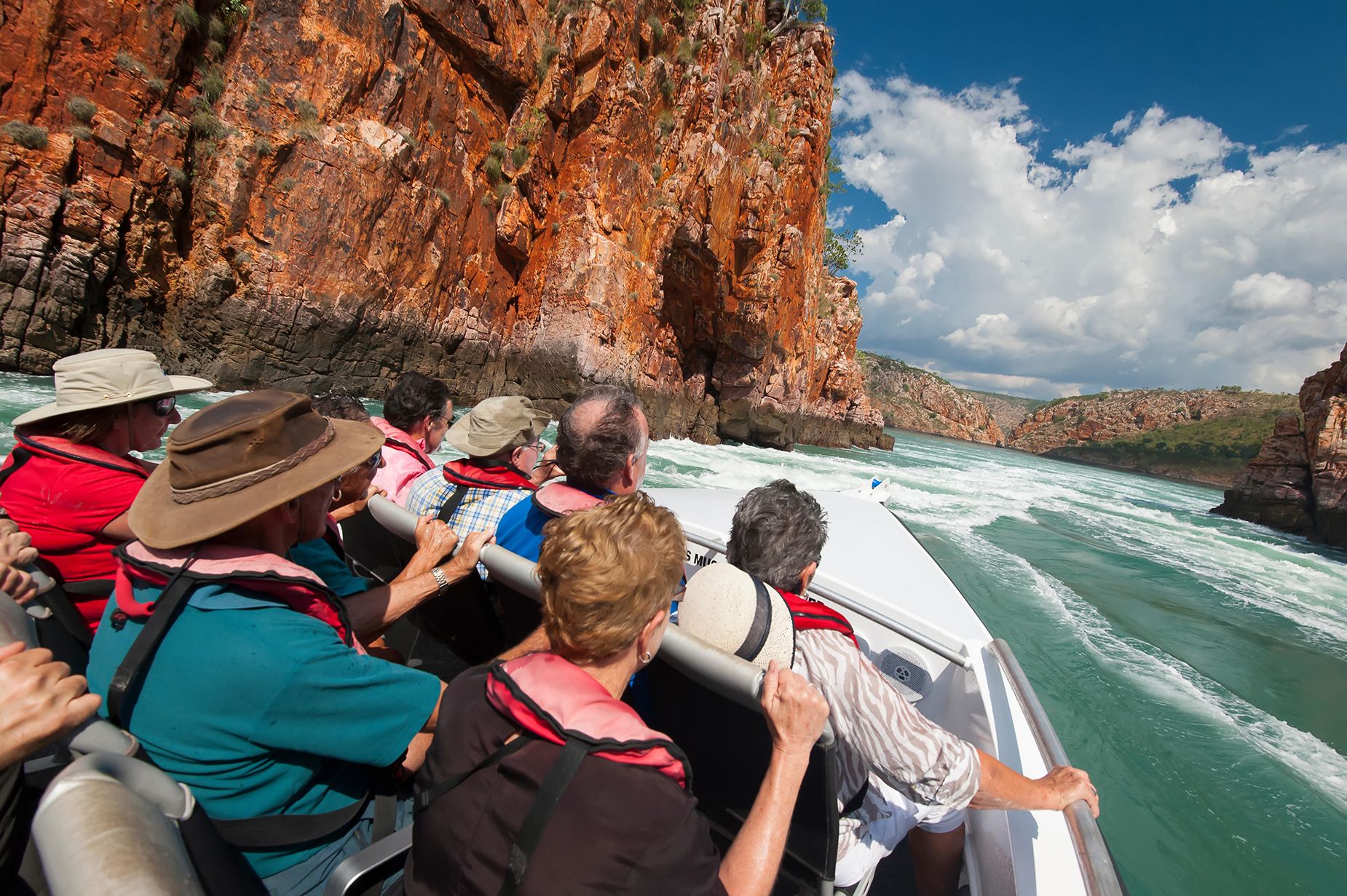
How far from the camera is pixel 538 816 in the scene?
74 centimetres

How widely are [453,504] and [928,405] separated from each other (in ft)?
365

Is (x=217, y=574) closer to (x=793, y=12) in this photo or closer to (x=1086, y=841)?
(x=1086, y=841)

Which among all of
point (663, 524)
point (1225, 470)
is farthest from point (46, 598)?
point (1225, 470)

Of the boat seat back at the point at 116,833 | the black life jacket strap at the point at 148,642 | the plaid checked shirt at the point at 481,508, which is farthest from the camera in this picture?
the plaid checked shirt at the point at 481,508

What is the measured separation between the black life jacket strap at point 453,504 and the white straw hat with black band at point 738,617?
1.20 meters

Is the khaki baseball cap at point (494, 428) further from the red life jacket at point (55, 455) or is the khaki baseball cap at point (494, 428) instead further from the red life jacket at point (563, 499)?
the red life jacket at point (55, 455)

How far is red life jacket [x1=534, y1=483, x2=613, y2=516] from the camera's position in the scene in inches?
66.2

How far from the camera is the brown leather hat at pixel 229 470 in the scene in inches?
39.4

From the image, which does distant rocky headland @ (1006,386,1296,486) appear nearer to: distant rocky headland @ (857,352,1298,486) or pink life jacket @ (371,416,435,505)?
distant rocky headland @ (857,352,1298,486)

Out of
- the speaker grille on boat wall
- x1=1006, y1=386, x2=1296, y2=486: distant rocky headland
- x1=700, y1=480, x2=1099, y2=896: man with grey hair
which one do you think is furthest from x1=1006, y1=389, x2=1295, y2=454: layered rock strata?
x1=700, y1=480, x2=1099, y2=896: man with grey hair

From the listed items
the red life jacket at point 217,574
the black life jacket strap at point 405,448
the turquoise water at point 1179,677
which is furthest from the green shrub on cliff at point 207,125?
the red life jacket at point 217,574

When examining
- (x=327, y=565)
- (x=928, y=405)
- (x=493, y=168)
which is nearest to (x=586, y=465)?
(x=327, y=565)

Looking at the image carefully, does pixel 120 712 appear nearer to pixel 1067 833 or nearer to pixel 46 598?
pixel 46 598

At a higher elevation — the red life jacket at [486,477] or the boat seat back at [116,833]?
the red life jacket at [486,477]
